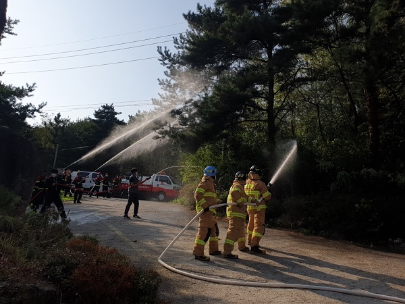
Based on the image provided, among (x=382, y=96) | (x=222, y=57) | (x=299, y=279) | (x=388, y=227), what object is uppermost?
(x=222, y=57)

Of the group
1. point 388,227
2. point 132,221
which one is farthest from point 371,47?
point 132,221

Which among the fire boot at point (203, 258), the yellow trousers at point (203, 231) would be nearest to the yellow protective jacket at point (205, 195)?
the yellow trousers at point (203, 231)

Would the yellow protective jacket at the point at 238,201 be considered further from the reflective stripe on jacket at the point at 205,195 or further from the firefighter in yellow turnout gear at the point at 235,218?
the reflective stripe on jacket at the point at 205,195

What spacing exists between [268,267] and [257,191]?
197 centimetres

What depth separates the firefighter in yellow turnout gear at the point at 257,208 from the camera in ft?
29.5

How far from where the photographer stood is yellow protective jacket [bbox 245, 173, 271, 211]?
8.97 metres

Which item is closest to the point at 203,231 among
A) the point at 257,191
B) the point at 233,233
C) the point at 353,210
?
the point at 233,233

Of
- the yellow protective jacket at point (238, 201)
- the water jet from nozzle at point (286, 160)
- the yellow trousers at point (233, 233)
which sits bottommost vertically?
the yellow trousers at point (233, 233)

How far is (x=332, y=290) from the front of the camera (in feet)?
19.2

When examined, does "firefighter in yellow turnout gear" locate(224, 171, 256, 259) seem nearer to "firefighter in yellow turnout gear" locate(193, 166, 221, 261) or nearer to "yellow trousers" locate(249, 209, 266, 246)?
"firefighter in yellow turnout gear" locate(193, 166, 221, 261)

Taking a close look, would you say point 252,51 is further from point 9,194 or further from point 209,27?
point 9,194

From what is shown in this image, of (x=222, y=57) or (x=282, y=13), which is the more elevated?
(x=282, y=13)

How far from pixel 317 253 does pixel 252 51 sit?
10.4 metres

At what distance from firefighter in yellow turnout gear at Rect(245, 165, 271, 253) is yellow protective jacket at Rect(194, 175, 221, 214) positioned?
49.7 inches
